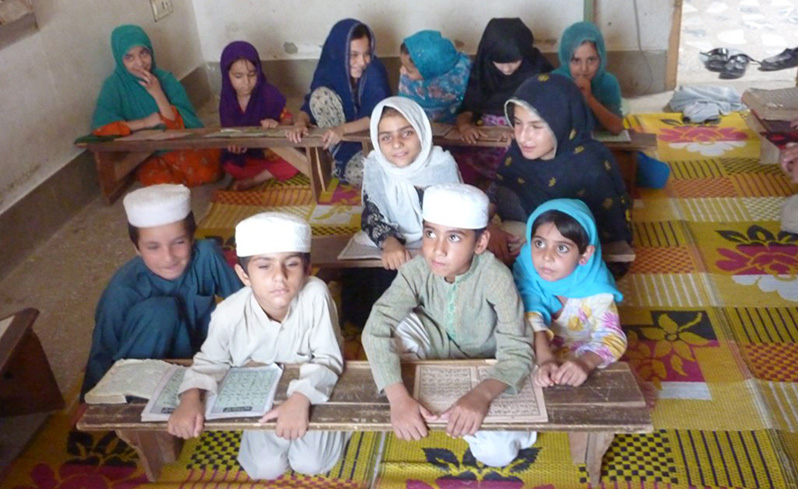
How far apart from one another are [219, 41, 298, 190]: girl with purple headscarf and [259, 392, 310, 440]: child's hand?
7.87 feet

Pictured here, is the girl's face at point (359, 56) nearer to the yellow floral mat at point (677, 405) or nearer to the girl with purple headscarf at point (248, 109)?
the girl with purple headscarf at point (248, 109)

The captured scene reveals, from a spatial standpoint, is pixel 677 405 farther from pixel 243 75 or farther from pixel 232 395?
pixel 243 75

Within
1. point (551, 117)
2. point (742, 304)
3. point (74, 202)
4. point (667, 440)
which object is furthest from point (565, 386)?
point (74, 202)

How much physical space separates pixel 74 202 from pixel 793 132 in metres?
3.66

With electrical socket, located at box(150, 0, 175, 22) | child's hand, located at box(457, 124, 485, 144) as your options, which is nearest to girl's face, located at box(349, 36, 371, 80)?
child's hand, located at box(457, 124, 485, 144)

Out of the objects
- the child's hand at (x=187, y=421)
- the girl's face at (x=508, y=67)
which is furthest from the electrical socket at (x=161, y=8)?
the child's hand at (x=187, y=421)

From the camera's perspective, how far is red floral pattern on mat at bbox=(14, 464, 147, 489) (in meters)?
2.12

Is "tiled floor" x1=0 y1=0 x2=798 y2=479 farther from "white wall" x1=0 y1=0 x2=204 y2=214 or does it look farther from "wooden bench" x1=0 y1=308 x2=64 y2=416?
"white wall" x1=0 y1=0 x2=204 y2=214

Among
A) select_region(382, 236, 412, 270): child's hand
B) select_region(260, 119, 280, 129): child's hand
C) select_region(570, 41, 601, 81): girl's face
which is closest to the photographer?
select_region(382, 236, 412, 270): child's hand

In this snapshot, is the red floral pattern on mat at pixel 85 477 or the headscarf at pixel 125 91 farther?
the headscarf at pixel 125 91

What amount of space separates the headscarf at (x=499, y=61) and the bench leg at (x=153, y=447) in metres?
2.31

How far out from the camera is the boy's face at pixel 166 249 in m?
2.14

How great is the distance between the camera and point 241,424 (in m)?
1.84

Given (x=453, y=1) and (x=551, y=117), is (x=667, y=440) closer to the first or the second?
(x=551, y=117)
